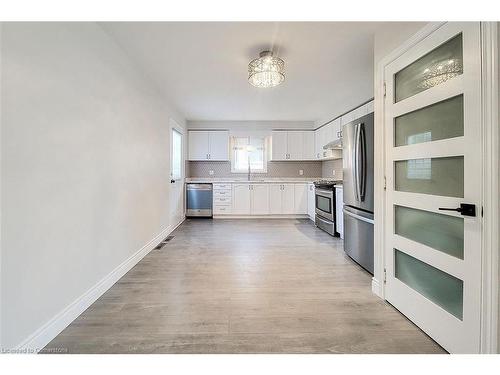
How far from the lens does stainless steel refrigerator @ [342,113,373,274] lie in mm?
2331

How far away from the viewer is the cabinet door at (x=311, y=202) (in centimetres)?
505

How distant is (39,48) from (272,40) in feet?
5.89

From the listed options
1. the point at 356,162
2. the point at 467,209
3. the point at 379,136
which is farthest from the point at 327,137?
the point at 467,209

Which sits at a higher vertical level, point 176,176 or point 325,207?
point 176,176

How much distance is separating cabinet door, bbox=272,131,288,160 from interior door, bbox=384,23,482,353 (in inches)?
158

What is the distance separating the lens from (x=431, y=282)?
4.94 feet

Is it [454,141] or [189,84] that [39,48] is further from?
[454,141]

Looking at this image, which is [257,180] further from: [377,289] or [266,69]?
[377,289]

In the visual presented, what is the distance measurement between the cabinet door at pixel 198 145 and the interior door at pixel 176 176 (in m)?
0.55

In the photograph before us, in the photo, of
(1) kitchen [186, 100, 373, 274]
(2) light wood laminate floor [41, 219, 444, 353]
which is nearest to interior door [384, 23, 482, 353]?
(2) light wood laminate floor [41, 219, 444, 353]

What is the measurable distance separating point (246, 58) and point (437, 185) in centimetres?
217

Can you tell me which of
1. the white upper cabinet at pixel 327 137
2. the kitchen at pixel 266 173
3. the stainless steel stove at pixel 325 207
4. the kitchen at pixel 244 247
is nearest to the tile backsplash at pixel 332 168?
the kitchen at pixel 266 173

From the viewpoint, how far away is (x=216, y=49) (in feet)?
7.77
